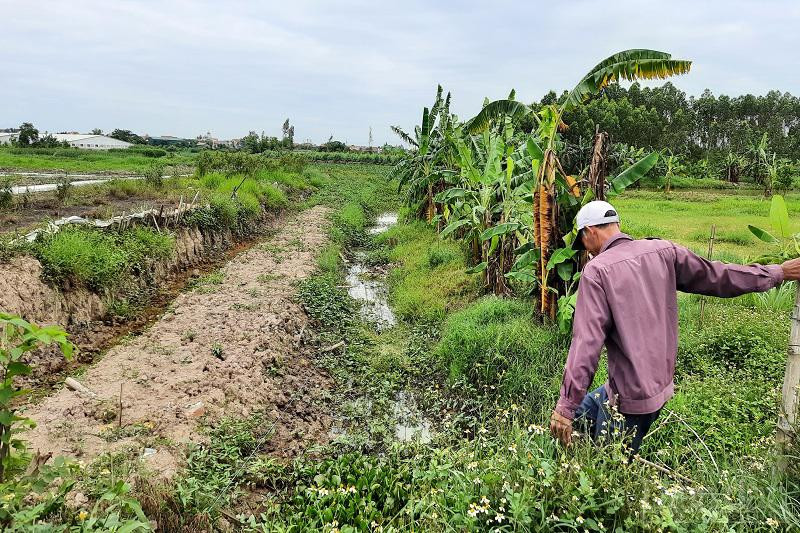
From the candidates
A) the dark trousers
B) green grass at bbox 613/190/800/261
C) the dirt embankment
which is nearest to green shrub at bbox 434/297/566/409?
the dark trousers

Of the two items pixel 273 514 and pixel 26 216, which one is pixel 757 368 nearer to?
pixel 273 514

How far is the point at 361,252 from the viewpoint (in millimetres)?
13945

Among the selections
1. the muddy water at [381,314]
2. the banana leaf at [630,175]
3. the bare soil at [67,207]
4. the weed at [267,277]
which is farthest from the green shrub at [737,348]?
the bare soil at [67,207]

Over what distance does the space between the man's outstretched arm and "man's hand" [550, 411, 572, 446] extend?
1103 millimetres

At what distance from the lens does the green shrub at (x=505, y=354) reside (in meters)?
5.18

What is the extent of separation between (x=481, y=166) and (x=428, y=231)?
15.5 ft

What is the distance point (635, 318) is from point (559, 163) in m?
3.41

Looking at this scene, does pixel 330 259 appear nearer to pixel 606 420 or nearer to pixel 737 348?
pixel 737 348

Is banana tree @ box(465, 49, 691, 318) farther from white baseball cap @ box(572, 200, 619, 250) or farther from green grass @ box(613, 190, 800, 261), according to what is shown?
green grass @ box(613, 190, 800, 261)

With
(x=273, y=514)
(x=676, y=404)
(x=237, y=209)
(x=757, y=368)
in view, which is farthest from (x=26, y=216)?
(x=757, y=368)

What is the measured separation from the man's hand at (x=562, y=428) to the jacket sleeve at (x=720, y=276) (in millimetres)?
1102

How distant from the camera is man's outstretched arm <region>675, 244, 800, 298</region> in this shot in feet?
9.08

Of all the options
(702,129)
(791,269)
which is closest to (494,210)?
(791,269)

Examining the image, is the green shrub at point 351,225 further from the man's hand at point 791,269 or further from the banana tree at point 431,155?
the man's hand at point 791,269
